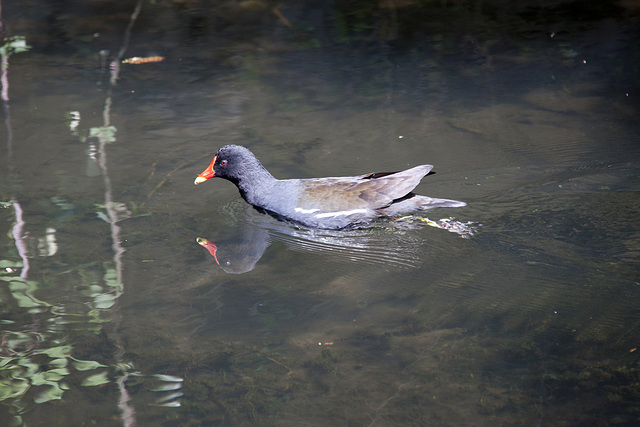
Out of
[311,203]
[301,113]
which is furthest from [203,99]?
[311,203]

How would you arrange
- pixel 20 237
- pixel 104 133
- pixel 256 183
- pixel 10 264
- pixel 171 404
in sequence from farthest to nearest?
pixel 104 133 < pixel 256 183 < pixel 20 237 < pixel 10 264 < pixel 171 404

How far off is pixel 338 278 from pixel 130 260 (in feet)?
5.26

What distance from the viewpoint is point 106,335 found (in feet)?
12.6

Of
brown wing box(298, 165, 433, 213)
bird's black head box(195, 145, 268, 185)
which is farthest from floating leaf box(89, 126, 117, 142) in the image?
brown wing box(298, 165, 433, 213)

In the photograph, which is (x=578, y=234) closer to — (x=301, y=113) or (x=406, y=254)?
(x=406, y=254)

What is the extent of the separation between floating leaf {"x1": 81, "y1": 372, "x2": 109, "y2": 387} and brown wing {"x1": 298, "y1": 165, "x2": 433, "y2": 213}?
2236mm

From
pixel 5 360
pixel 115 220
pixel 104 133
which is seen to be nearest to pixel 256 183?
pixel 115 220

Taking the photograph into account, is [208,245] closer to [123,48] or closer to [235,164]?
[235,164]

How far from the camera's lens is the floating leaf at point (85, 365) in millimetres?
3570

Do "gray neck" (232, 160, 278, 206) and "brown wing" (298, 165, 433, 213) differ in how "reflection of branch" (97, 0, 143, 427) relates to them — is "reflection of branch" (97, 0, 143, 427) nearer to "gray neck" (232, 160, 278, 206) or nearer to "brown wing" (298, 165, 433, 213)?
"gray neck" (232, 160, 278, 206)

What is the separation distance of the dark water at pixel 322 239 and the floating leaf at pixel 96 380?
0.05 feet

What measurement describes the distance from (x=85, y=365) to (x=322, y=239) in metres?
2.15

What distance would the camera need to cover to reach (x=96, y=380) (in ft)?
11.4

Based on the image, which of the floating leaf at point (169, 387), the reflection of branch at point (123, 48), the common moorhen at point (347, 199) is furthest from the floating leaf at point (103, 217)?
the reflection of branch at point (123, 48)
